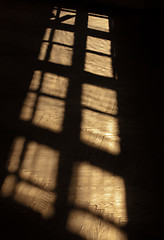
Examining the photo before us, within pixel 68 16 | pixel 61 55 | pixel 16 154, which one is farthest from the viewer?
pixel 68 16

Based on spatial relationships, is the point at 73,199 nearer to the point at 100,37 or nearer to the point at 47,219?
the point at 47,219

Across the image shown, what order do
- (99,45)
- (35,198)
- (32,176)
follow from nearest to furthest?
(35,198) < (32,176) < (99,45)

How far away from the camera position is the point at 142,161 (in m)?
2.85

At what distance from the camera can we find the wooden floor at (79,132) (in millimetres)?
2406

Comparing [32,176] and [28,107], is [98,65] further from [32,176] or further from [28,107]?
[32,176]

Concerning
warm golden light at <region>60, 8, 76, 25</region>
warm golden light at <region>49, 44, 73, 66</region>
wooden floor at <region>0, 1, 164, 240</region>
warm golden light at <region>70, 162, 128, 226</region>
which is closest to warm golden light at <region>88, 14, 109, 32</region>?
wooden floor at <region>0, 1, 164, 240</region>

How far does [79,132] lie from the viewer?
312cm

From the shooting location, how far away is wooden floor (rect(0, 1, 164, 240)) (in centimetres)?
241

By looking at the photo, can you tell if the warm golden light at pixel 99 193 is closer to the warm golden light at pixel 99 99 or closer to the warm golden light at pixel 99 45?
the warm golden light at pixel 99 99

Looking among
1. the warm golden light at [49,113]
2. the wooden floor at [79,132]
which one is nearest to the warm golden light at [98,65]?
the wooden floor at [79,132]

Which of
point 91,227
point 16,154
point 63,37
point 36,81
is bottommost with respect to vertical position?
point 91,227

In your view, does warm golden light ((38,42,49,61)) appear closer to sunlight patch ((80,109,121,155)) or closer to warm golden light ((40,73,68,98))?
warm golden light ((40,73,68,98))

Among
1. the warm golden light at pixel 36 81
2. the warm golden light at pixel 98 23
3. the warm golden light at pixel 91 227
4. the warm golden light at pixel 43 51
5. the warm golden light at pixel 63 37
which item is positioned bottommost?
the warm golden light at pixel 91 227

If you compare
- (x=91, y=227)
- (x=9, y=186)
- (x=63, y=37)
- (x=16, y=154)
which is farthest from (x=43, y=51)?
(x=91, y=227)
